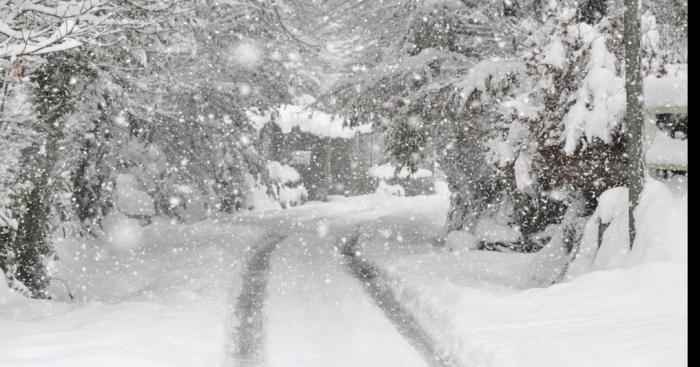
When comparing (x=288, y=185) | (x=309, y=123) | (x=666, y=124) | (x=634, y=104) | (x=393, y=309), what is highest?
(x=634, y=104)

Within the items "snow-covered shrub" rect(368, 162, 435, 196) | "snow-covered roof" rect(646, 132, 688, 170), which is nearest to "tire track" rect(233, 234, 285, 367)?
"snow-covered roof" rect(646, 132, 688, 170)

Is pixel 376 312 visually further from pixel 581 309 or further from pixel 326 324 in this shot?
pixel 581 309

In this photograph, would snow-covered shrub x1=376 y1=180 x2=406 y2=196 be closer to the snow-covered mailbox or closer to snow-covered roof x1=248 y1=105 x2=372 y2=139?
snow-covered roof x1=248 y1=105 x2=372 y2=139

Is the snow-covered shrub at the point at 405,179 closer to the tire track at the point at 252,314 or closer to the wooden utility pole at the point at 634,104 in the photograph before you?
the tire track at the point at 252,314

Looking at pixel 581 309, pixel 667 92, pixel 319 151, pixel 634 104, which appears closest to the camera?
pixel 581 309

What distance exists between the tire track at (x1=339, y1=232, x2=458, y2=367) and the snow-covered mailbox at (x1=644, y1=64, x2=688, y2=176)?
3.87 meters

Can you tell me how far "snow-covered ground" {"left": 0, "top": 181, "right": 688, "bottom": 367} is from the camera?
6715 millimetres

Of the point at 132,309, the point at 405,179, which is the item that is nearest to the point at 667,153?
the point at 132,309

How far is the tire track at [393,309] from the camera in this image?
7.42 m

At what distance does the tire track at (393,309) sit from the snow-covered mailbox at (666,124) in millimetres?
3869

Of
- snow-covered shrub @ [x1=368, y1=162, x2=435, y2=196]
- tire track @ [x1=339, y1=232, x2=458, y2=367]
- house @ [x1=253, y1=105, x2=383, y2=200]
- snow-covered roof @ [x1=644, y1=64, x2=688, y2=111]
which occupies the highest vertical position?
snow-covered roof @ [x1=644, y1=64, x2=688, y2=111]

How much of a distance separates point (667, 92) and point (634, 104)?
0.42 metres

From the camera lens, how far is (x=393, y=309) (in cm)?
966
